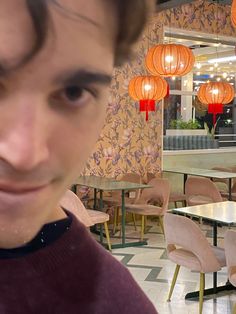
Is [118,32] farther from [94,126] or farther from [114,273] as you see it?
[114,273]

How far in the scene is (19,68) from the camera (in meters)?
0.33

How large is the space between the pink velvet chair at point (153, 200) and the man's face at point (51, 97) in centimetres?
508

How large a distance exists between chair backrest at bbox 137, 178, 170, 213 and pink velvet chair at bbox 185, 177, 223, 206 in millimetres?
301

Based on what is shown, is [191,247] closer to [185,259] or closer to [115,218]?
[185,259]

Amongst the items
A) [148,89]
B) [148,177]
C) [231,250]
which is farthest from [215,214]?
[148,177]

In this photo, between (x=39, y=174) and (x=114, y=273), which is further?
(x=114, y=273)

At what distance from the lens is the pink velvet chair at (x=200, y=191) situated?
5465 mm

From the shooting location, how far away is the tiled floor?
3703mm

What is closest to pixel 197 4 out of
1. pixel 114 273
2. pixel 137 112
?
pixel 137 112

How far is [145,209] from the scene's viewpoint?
5578 mm

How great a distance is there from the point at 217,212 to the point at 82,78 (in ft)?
12.3

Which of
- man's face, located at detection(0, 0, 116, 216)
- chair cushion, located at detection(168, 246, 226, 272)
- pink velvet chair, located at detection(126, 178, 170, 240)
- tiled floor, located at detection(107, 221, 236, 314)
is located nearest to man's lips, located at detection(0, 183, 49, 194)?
man's face, located at detection(0, 0, 116, 216)

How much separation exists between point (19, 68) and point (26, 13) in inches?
1.4

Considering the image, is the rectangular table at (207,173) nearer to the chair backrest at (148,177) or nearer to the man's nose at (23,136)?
the chair backrest at (148,177)
